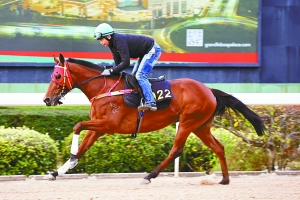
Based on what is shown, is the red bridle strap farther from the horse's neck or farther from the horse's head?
the horse's neck

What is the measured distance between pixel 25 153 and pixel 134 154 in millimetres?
1479

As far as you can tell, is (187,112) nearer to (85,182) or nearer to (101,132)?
(101,132)

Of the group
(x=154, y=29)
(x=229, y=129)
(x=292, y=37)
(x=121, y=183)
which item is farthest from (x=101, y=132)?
(x=292, y=37)

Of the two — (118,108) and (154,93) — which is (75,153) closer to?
(118,108)

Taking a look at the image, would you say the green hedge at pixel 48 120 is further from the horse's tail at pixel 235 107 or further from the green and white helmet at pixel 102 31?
the green and white helmet at pixel 102 31

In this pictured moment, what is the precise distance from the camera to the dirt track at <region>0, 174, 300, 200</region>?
698 centimetres

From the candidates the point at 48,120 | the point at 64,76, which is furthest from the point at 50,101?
the point at 48,120

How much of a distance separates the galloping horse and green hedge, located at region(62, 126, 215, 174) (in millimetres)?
970

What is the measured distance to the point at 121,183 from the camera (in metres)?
8.11

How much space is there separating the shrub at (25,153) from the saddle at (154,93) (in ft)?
5.78

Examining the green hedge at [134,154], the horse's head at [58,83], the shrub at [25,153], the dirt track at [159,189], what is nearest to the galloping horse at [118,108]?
the horse's head at [58,83]

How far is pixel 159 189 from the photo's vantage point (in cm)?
755

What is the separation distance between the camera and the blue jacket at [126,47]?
7332 millimetres

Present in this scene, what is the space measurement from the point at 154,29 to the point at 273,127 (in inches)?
225
